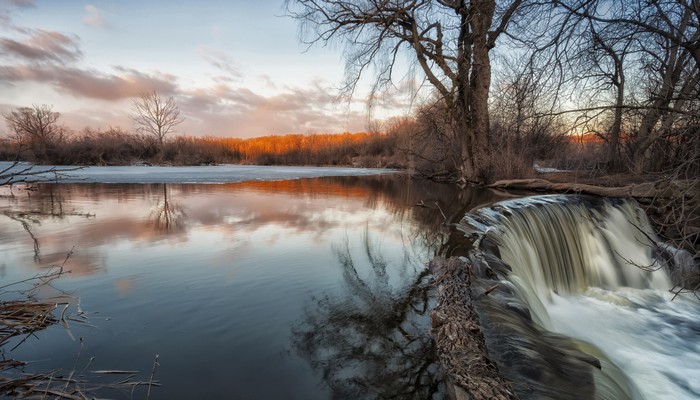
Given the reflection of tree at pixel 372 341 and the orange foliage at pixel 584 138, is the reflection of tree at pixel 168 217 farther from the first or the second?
the orange foliage at pixel 584 138

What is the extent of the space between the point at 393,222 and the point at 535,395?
23.6ft

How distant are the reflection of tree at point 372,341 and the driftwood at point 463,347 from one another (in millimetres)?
171

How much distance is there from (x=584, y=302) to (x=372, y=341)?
4.95 metres

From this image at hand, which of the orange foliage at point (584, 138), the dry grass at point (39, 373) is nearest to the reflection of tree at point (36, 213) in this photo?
the dry grass at point (39, 373)

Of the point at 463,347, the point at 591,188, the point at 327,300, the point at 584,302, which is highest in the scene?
the point at 591,188

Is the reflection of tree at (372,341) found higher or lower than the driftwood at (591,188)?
lower

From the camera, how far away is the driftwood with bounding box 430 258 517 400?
2.39 metres

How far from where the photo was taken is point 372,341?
3.40 m

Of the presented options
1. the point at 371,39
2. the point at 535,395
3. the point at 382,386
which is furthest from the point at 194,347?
the point at 371,39

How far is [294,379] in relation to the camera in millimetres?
2818

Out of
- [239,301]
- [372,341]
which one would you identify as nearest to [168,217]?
[239,301]

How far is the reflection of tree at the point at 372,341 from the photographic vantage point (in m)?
2.76

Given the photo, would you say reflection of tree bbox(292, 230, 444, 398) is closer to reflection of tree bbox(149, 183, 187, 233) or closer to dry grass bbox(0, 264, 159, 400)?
dry grass bbox(0, 264, 159, 400)

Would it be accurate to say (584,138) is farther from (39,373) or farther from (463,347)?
(39,373)
